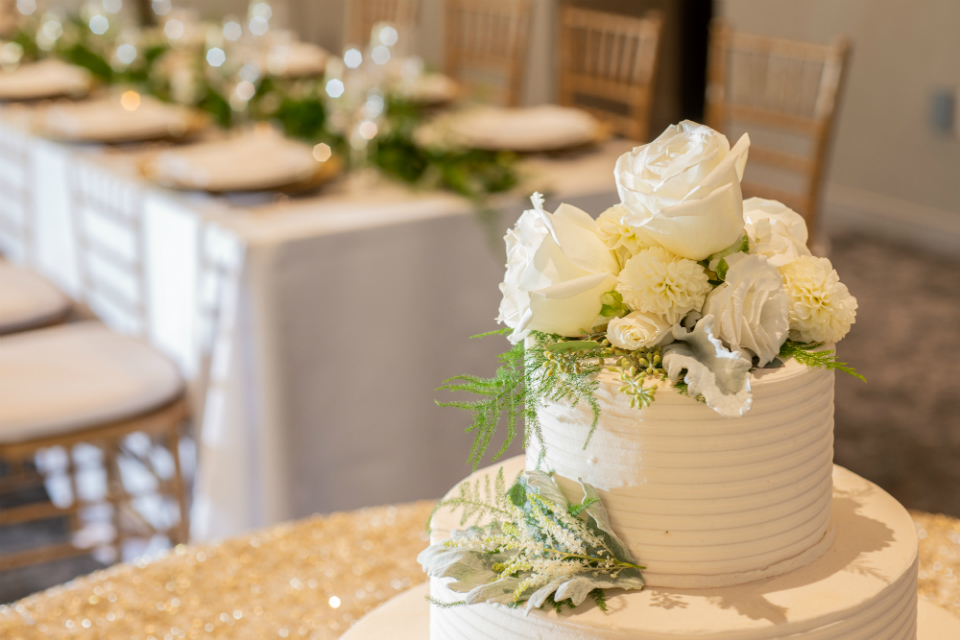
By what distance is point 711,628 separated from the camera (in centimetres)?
64

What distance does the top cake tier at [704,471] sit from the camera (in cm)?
66

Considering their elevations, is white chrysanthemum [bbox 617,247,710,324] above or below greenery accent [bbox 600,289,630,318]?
above

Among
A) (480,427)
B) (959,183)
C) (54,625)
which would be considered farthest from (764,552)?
(959,183)

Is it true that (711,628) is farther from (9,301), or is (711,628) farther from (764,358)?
(9,301)

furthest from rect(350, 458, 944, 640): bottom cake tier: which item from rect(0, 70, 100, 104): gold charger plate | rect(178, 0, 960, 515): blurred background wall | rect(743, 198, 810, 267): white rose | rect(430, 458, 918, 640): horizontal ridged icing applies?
rect(0, 70, 100, 104): gold charger plate

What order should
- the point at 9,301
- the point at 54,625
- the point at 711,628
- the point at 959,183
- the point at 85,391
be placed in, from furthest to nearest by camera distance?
1. the point at 959,183
2. the point at 9,301
3. the point at 85,391
4. the point at 54,625
5. the point at 711,628

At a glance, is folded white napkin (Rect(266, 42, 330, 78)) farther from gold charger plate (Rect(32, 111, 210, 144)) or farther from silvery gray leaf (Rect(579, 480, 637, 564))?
silvery gray leaf (Rect(579, 480, 637, 564))

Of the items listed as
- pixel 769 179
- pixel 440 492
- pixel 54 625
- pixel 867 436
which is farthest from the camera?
pixel 769 179

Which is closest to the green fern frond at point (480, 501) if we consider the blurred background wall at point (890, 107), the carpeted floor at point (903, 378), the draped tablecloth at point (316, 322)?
the draped tablecloth at point (316, 322)

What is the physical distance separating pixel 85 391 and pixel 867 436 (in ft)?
6.93

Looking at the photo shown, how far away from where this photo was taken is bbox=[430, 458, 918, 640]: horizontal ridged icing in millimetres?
652

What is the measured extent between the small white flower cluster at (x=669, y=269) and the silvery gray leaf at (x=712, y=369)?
10mm

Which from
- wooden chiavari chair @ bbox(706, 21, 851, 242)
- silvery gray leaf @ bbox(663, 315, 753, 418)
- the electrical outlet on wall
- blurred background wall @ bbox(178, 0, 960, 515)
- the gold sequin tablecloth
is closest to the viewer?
silvery gray leaf @ bbox(663, 315, 753, 418)

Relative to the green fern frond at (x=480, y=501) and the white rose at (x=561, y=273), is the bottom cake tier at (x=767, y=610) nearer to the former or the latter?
the green fern frond at (x=480, y=501)
